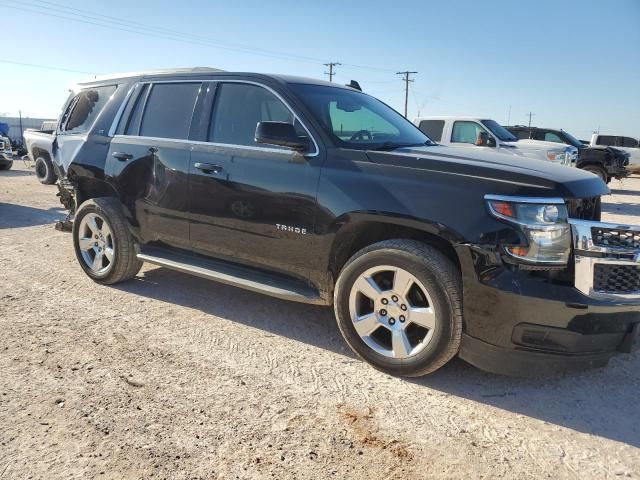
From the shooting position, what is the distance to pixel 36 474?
2352 mm

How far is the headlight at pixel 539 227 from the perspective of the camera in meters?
2.90

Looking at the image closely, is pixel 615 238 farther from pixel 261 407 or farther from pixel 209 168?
pixel 209 168

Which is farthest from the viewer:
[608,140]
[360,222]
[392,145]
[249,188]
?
[608,140]

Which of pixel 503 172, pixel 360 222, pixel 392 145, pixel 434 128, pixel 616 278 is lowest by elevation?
pixel 616 278

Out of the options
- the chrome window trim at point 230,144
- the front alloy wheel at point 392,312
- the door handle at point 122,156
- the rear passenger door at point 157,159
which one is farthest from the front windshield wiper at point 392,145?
the door handle at point 122,156

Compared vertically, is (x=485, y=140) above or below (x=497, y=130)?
below

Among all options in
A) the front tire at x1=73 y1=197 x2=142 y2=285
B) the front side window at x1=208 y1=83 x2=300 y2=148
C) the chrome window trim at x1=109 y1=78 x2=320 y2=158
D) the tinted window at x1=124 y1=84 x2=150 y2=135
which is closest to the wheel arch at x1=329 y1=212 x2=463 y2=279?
the chrome window trim at x1=109 y1=78 x2=320 y2=158

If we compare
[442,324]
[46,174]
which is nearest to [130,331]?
[442,324]

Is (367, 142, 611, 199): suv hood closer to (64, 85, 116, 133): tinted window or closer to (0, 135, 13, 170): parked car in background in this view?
(64, 85, 116, 133): tinted window

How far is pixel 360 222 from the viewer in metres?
3.42

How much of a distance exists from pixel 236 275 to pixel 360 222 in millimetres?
1177

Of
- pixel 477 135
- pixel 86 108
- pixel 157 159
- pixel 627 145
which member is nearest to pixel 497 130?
pixel 477 135

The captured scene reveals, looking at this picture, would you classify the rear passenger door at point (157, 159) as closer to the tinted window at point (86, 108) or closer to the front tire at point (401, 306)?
the tinted window at point (86, 108)

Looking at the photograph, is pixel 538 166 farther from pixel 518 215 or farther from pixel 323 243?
pixel 323 243
